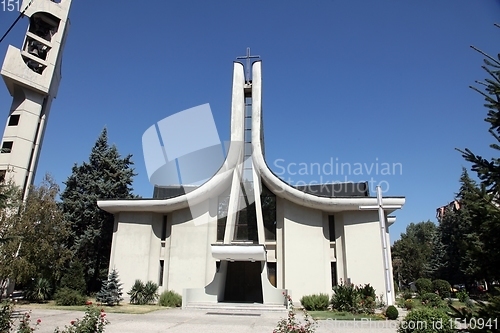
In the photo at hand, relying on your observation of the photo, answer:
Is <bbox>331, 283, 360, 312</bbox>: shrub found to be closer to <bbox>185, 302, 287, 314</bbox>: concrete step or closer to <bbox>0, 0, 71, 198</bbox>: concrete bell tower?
<bbox>185, 302, 287, 314</bbox>: concrete step

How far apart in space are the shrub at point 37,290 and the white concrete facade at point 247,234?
140 inches

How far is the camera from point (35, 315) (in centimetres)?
1264

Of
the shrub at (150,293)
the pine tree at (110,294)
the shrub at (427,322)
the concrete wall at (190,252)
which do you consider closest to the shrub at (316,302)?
the concrete wall at (190,252)

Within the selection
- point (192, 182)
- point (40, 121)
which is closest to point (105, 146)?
point (40, 121)

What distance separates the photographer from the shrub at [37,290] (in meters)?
18.5

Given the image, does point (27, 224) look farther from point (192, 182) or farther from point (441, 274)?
point (441, 274)

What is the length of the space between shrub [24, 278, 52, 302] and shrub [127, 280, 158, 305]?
4548 millimetres

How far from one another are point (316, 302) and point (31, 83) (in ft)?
75.8

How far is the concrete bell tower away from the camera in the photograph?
74.0ft

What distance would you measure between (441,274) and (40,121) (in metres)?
37.9

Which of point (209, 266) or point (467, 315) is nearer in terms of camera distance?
point (467, 315)

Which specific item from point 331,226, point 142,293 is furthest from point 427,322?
point 142,293

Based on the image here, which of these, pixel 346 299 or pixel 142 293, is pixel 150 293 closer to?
pixel 142 293

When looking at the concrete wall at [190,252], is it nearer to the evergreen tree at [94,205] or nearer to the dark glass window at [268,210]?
the dark glass window at [268,210]
